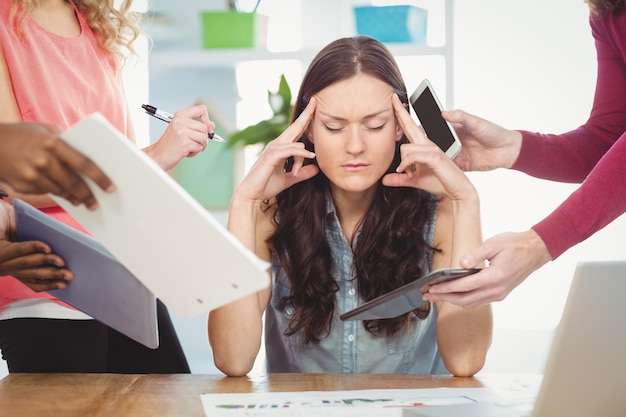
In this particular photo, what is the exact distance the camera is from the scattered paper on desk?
44.0 inches

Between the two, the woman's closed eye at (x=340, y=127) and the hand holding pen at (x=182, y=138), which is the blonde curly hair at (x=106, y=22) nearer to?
the hand holding pen at (x=182, y=138)

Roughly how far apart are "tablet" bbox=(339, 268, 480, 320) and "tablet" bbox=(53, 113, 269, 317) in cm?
30

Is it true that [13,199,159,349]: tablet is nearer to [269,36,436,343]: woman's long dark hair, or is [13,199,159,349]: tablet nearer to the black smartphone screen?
[269,36,436,343]: woman's long dark hair

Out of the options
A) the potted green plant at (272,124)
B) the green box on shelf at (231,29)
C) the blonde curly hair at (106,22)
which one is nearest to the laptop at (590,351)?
the blonde curly hair at (106,22)

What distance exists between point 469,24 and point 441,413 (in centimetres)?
241

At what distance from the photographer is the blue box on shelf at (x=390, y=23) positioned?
9.59 ft

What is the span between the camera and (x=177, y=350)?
1668 millimetres

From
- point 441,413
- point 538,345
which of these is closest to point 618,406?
point 441,413

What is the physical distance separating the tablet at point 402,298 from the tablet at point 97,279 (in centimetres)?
31

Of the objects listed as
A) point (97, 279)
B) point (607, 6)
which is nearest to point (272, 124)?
point (607, 6)

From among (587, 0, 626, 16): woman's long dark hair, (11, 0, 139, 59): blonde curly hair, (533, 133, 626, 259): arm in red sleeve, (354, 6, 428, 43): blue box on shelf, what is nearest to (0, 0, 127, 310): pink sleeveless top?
(11, 0, 139, 59): blonde curly hair

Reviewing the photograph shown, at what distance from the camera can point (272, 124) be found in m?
2.98

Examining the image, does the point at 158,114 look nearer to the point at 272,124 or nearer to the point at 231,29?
the point at 272,124

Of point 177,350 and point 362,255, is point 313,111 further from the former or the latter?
point 177,350
